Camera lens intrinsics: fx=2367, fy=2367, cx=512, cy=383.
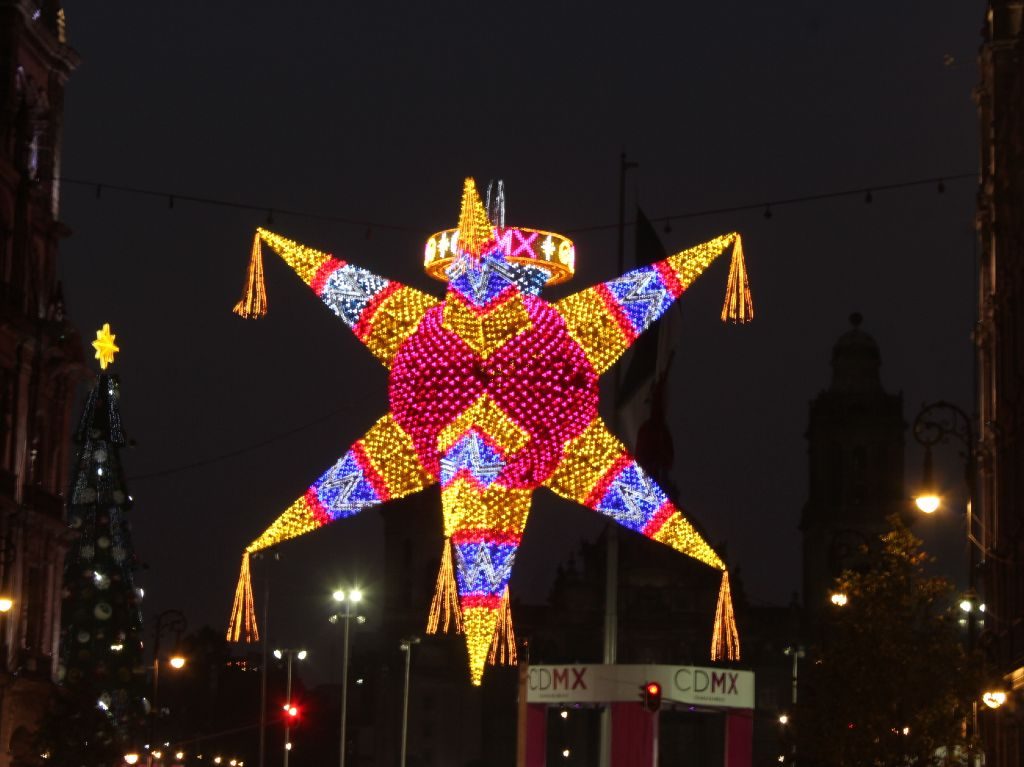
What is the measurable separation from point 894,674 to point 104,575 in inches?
817

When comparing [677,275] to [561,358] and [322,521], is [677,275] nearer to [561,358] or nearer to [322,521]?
[561,358]

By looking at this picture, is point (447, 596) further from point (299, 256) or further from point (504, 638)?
point (299, 256)

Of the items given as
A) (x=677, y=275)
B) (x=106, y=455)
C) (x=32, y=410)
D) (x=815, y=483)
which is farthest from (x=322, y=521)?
(x=815, y=483)

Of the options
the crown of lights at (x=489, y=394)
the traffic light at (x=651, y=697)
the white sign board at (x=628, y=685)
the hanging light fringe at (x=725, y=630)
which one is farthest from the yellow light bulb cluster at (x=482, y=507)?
the white sign board at (x=628, y=685)

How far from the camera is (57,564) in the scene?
150ft

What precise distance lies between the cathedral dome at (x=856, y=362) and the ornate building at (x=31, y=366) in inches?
2312

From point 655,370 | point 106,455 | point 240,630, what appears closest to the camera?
point 240,630

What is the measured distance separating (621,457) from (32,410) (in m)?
18.7

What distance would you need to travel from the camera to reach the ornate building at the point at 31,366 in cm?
4256

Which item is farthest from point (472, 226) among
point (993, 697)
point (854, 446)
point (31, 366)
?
point (854, 446)

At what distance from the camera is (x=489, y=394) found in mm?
27266

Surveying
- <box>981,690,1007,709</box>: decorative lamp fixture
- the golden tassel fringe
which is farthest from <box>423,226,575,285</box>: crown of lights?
<box>981,690,1007,709</box>: decorative lamp fixture

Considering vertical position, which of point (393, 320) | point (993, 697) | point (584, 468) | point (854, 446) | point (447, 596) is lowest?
point (993, 697)

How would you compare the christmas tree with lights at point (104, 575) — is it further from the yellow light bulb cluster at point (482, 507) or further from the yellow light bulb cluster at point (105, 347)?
the yellow light bulb cluster at point (482, 507)
